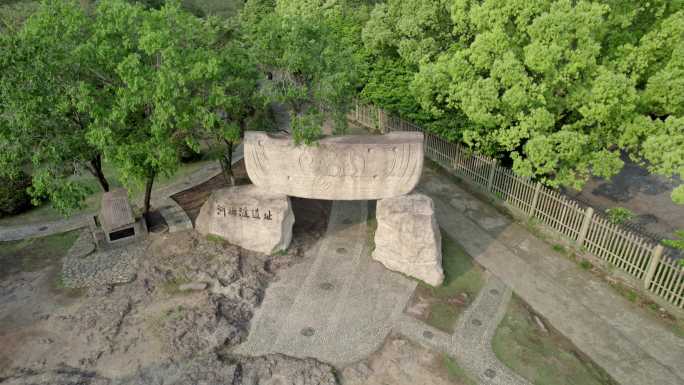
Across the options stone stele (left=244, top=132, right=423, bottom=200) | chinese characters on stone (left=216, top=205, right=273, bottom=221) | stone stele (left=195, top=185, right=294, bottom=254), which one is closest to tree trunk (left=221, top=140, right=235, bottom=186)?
stone stele (left=195, top=185, right=294, bottom=254)

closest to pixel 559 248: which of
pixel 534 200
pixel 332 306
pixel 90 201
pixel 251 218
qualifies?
pixel 534 200

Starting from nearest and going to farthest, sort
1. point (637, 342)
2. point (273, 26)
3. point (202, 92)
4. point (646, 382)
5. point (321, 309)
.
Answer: point (646, 382) < point (637, 342) < point (321, 309) < point (202, 92) < point (273, 26)

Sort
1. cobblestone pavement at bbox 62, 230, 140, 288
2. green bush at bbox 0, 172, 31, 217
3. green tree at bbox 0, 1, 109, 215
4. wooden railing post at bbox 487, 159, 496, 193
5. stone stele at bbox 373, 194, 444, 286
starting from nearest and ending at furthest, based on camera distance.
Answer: green tree at bbox 0, 1, 109, 215, cobblestone pavement at bbox 62, 230, 140, 288, stone stele at bbox 373, 194, 444, 286, green bush at bbox 0, 172, 31, 217, wooden railing post at bbox 487, 159, 496, 193

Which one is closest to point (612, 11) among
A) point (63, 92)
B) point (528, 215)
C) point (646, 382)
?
point (528, 215)

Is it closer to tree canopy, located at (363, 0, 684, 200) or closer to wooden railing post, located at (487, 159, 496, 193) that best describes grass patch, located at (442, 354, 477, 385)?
tree canopy, located at (363, 0, 684, 200)

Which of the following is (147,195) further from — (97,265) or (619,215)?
(619,215)

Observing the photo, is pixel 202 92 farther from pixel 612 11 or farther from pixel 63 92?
pixel 612 11
